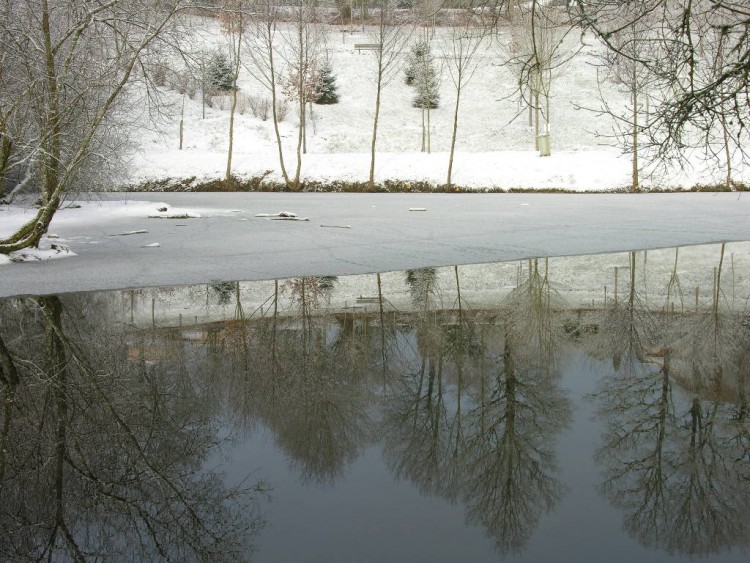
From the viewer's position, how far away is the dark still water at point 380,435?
323cm

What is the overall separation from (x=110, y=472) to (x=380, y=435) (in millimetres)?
1482

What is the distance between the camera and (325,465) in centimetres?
402

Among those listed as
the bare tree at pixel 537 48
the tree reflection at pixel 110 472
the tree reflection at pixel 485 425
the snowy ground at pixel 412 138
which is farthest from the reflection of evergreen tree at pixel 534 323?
the snowy ground at pixel 412 138

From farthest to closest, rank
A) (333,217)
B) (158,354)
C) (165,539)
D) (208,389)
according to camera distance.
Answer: (333,217) → (158,354) → (208,389) → (165,539)

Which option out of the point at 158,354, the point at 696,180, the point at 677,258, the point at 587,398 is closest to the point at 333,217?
the point at 677,258

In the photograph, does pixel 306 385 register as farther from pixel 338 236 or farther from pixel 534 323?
pixel 338 236

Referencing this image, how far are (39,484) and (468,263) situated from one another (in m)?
9.17

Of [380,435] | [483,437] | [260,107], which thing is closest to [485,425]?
[483,437]

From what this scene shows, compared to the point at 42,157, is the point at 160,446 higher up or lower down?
lower down

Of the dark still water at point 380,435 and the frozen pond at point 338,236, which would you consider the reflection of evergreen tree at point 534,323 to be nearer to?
the dark still water at point 380,435

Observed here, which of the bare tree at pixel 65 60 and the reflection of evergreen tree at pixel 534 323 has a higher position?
the bare tree at pixel 65 60

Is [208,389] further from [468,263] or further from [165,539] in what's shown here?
[468,263]

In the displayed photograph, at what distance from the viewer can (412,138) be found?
5009cm

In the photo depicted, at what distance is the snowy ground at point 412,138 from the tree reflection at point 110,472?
24241mm
